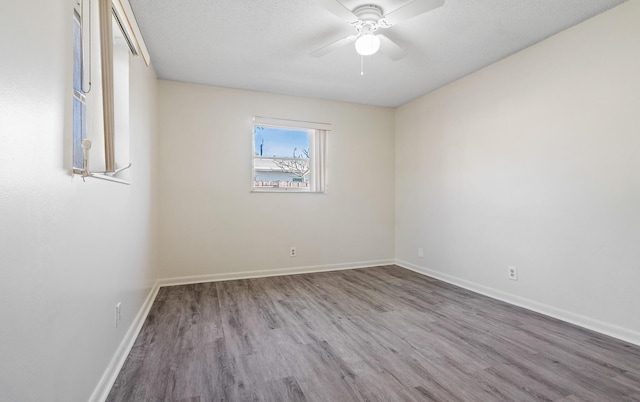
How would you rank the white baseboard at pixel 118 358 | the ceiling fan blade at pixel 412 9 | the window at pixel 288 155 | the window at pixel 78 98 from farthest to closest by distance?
1. the window at pixel 288 155
2. the ceiling fan blade at pixel 412 9
3. the white baseboard at pixel 118 358
4. the window at pixel 78 98

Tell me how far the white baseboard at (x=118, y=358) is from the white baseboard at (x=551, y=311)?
10.7 ft

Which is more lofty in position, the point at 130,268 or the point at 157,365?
the point at 130,268

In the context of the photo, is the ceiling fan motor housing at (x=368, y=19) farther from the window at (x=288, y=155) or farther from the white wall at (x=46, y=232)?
the window at (x=288, y=155)

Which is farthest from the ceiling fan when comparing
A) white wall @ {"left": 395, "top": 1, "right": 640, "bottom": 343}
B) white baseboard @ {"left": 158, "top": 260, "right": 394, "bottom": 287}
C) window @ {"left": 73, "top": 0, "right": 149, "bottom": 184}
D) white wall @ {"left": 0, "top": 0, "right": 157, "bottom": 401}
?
white baseboard @ {"left": 158, "top": 260, "right": 394, "bottom": 287}

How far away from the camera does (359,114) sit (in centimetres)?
452

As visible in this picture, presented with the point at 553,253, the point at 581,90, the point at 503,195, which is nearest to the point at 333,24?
the point at 581,90

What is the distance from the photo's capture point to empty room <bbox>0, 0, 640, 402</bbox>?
3.87 ft

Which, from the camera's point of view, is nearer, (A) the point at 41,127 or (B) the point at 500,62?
(A) the point at 41,127

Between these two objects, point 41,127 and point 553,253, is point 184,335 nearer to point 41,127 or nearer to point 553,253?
point 41,127

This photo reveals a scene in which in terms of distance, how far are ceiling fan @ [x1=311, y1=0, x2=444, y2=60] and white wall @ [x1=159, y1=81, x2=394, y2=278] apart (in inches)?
66.9

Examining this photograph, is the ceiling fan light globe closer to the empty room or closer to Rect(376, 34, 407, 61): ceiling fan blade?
the empty room

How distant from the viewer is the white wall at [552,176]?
2.20 meters

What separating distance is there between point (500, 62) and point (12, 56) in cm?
364

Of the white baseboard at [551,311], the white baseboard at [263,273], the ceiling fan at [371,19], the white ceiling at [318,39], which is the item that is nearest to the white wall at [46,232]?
the white ceiling at [318,39]
